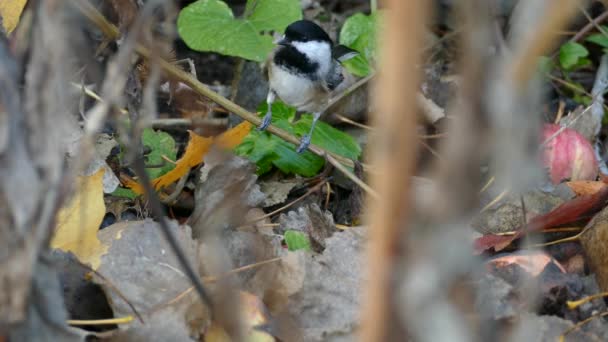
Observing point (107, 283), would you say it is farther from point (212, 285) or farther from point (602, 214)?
point (602, 214)

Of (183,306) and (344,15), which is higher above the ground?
(183,306)

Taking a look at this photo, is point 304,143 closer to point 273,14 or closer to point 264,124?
point 264,124

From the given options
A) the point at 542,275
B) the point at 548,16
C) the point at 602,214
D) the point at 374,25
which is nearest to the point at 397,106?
the point at 548,16

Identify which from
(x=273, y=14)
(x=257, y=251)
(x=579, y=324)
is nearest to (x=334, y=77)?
(x=273, y=14)

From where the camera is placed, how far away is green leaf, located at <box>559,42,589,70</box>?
280cm

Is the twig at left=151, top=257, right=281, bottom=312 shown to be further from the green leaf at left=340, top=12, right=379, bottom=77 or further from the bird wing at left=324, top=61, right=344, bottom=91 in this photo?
the bird wing at left=324, top=61, right=344, bottom=91

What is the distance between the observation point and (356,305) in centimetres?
A: 138

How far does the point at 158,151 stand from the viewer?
217 cm

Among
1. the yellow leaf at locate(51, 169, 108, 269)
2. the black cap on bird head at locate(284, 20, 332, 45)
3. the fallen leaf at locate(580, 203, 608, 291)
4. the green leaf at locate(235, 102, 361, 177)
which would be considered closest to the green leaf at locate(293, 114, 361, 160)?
the green leaf at locate(235, 102, 361, 177)

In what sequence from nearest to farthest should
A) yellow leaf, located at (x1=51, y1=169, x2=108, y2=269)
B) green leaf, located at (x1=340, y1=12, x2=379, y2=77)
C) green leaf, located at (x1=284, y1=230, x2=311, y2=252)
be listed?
yellow leaf, located at (x1=51, y1=169, x2=108, y2=269)
green leaf, located at (x1=284, y1=230, x2=311, y2=252)
green leaf, located at (x1=340, y1=12, x2=379, y2=77)

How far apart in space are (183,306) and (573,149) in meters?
1.35

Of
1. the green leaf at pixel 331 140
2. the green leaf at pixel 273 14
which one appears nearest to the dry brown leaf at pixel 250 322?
the green leaf at pixel 331 140

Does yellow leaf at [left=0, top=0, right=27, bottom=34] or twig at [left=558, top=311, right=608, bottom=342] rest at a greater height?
yellow leaf at [left=0, top=0, right=27, bottom=34]

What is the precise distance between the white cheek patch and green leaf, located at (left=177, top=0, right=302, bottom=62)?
0.82ft
